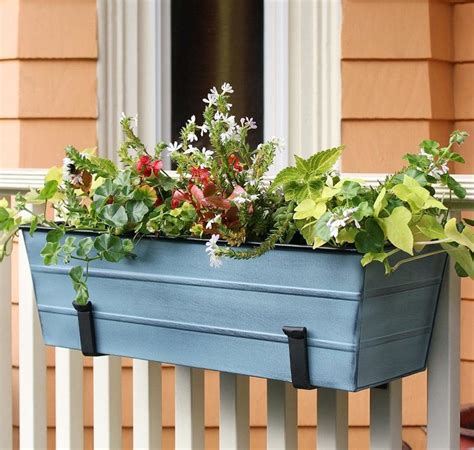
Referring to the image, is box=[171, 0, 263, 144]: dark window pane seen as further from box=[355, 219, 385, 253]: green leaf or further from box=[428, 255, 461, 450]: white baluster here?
box=[355, 219, 385, 253]: green leaf

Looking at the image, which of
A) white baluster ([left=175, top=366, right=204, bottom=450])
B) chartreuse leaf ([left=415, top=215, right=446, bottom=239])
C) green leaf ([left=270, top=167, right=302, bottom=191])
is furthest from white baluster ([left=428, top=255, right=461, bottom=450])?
white baluster ([left=175, top=366, right=204, bottom=450])

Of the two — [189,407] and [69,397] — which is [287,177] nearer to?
[189,407]

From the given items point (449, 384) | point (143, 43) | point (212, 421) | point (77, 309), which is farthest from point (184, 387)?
point (143, 43)

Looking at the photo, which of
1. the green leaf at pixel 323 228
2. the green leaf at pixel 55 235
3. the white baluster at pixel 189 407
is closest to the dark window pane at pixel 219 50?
the white baluster at pixel 189 407

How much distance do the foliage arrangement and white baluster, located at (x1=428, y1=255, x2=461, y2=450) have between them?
111 millimetres

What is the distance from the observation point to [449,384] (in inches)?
62.2

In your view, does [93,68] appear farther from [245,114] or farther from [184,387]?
[184,387]

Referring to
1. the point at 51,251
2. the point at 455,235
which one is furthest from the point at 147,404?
the point at 455,235

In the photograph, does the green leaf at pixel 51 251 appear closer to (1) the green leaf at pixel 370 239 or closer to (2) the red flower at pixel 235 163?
(2) the red flower at pixel 235 163

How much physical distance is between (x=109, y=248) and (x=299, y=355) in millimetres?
337

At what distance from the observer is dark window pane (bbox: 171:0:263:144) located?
128 inches

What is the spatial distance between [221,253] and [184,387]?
0.48 meters

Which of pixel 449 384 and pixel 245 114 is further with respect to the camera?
pixel 245 114

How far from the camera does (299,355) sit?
1416 mm
